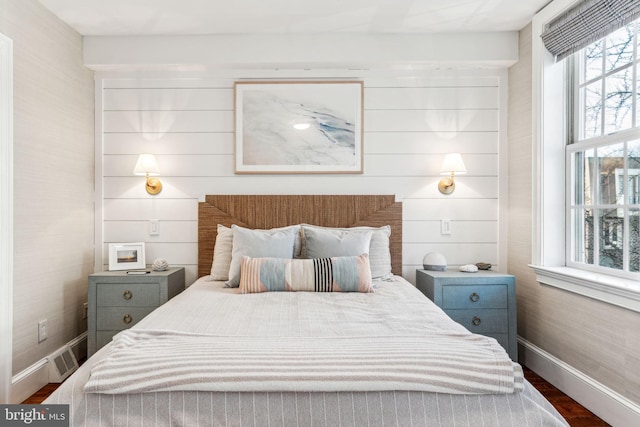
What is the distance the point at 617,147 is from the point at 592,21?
0.73 metres

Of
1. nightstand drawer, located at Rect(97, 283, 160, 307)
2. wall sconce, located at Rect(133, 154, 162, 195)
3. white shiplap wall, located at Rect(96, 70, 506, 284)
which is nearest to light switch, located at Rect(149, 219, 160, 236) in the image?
white shiplap wall, located at Rect(96, 70, 506, 284)

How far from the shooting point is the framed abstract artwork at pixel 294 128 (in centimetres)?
308

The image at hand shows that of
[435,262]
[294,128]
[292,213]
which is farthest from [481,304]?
[294,128]

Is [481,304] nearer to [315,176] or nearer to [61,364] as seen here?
[315,176]

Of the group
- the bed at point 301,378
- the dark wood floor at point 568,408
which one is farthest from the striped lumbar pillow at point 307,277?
the dark wood floor at point 568,408

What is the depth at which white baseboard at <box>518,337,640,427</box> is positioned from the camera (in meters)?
1.95

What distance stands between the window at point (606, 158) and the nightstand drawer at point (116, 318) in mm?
2897

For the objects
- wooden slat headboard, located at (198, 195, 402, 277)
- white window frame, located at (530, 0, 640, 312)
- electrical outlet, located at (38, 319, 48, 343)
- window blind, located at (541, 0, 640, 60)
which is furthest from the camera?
wooden slat headboard, located at (198, 195, 402, 277)

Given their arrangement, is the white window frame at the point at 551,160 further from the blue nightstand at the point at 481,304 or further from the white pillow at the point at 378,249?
the white pillow at the point at 378,249

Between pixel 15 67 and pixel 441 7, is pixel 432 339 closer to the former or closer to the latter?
pixel 441 7

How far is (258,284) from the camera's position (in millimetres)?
2338

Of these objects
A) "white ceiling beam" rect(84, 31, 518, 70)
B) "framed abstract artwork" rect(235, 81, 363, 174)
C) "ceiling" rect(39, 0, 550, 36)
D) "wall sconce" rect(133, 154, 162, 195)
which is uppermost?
"ceiling" rect(39, 0, 550, 36)

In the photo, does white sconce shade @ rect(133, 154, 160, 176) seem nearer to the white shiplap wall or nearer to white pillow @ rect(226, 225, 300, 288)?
the white shiplap wall

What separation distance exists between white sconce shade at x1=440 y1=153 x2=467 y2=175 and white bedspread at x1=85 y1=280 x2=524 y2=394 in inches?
58.6
